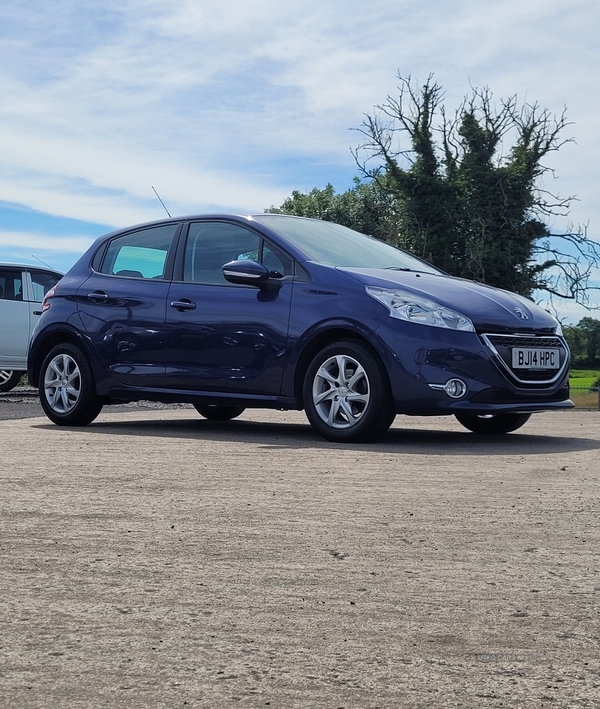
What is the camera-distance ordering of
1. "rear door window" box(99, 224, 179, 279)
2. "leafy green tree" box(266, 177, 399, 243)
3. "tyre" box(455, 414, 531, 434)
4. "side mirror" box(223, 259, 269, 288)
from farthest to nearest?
"leafy green tree" box(266, 177, 399, 243)
"rear door window" box(99, 224, 179, 279)
"tyre" box(455, 414, 531, 434)
"side mirror" box(223, 259, 269, 288)

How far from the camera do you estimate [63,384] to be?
10094 millimetres

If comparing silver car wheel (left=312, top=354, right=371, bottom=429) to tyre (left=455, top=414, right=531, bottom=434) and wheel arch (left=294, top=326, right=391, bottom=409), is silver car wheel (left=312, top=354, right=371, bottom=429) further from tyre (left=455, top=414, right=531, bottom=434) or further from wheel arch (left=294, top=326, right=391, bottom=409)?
tyre (left=455, top=414, right=531, bottom=434)

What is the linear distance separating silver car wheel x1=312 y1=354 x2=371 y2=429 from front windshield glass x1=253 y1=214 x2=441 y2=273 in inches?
34.0

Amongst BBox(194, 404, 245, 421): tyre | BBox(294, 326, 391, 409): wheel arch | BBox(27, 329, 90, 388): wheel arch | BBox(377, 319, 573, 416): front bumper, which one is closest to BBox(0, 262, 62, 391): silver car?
BBox(194, 404, 245, 421): tyre

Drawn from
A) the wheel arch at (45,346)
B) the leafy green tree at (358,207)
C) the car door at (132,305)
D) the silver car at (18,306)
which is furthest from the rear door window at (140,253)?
the leafy green tree at (358,207)

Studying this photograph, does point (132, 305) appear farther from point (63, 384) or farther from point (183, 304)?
point (63, 384)

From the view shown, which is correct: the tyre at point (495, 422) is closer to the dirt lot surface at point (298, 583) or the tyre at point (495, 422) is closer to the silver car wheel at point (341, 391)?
the silver car wheel at point (341, 391)

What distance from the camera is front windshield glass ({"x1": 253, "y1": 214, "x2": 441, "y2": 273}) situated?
8.90m

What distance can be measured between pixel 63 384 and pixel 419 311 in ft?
11.5

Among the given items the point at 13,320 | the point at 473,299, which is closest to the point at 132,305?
the point at 473,299

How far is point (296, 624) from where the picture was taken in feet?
10.9

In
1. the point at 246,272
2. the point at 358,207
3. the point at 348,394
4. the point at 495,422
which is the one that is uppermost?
the point at 358,207

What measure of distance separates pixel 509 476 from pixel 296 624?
3381 mm

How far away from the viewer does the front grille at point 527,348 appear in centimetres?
806
